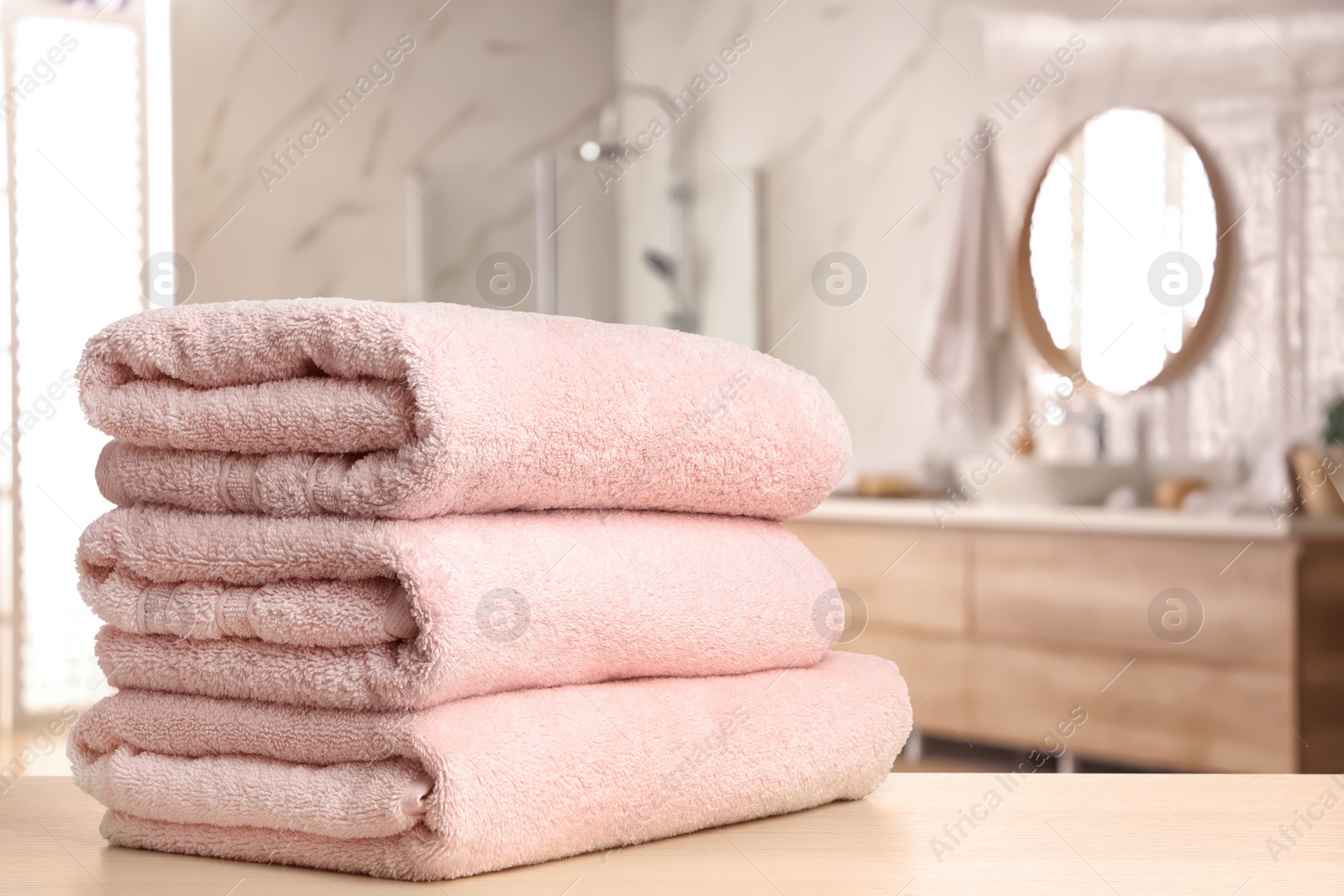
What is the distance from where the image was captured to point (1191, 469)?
2480 mm

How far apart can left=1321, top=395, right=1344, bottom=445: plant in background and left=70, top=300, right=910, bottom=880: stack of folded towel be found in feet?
6.22

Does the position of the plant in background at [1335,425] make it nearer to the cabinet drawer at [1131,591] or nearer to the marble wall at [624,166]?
the cabinet drawer at [1131,591]

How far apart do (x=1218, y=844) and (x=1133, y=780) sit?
133 mm

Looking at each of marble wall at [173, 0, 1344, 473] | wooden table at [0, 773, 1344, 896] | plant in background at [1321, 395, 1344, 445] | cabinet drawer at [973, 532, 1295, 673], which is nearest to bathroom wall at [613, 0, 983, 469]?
marble wall at [173, 0, 1344, 473]

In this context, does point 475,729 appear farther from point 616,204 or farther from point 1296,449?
point 616,204

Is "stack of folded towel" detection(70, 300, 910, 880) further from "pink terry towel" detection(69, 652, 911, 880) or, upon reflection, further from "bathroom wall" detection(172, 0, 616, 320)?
"bathroom wall" detection(172, 0, 616, 320)

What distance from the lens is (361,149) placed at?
3.29 m

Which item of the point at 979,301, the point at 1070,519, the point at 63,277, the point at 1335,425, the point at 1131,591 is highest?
the point at 63,277

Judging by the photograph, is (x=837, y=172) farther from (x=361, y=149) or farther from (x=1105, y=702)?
(x=1105, y=702)

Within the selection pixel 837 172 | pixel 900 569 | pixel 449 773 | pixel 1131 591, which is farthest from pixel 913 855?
pixel 837 172

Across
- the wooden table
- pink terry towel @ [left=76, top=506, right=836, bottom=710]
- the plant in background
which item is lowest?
the wooden table

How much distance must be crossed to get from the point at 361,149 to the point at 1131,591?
2156 millimetres

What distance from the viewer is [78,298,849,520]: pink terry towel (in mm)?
499

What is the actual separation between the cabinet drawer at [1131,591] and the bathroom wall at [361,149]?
1.51 metres
